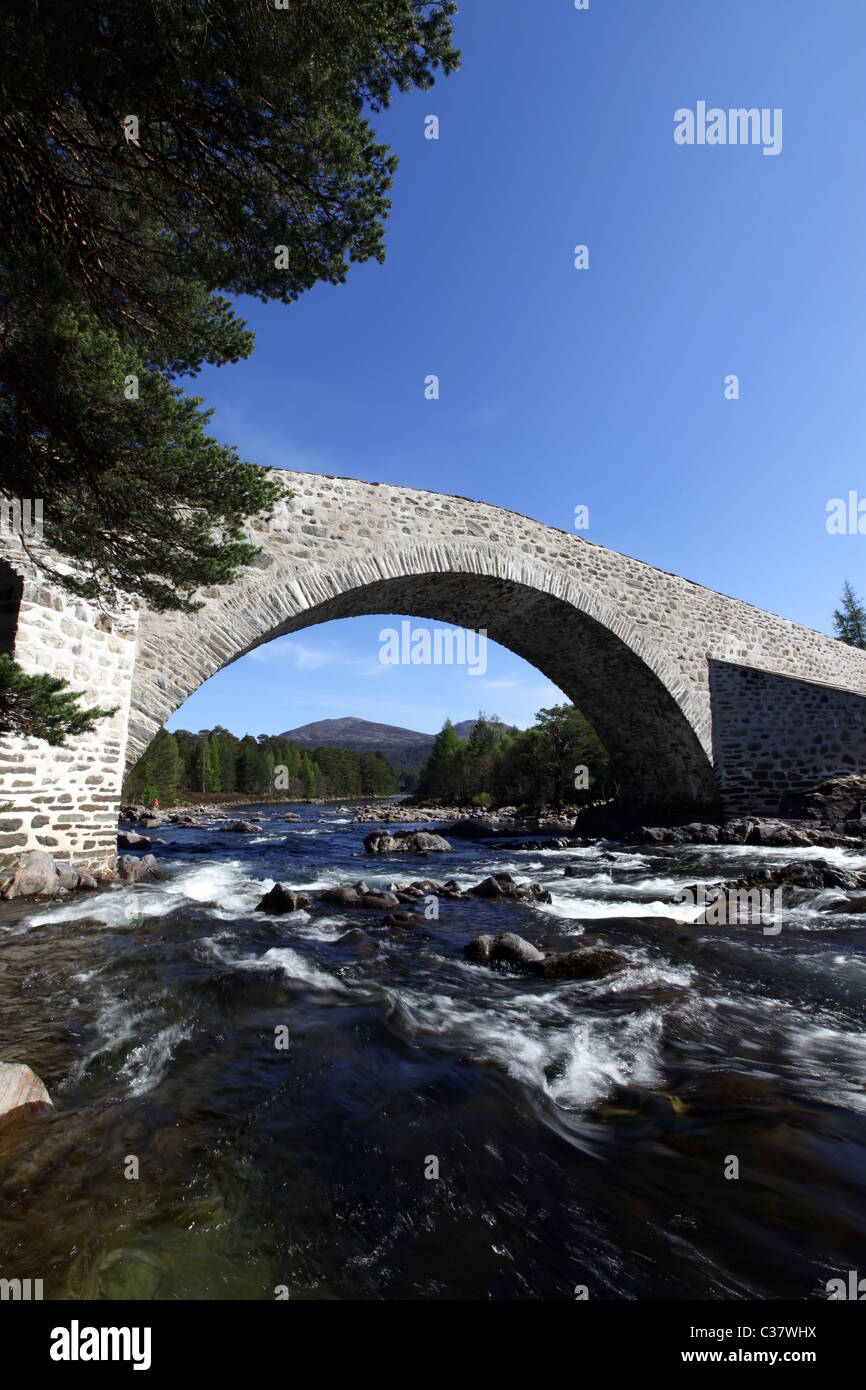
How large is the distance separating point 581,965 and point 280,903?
370cm

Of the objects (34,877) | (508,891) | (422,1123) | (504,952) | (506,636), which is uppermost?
(506,636)

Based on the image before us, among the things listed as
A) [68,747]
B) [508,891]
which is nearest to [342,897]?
[508,891]

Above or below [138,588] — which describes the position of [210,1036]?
below

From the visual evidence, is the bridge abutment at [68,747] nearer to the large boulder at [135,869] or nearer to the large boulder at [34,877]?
the large boulder at [34,877]

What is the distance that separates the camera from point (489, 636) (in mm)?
15156

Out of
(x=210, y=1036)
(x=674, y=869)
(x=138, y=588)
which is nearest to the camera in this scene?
(x=210, y=1036)

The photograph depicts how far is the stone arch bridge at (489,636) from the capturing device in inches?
271

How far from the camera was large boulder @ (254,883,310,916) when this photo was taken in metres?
6.81

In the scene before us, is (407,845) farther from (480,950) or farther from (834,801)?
(480,950)

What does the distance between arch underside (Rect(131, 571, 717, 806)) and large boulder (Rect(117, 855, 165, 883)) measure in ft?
10.9

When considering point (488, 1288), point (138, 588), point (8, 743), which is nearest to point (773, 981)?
point (488, 1288)

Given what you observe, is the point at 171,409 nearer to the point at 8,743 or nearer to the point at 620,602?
the point at 8,743
